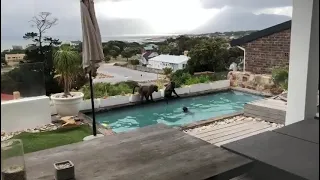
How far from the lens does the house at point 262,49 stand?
21.6 ft

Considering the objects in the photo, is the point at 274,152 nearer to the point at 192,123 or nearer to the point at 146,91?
the point at 192,123

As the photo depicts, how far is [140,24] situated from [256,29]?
2.53m

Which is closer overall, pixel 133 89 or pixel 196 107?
pixel 196 107

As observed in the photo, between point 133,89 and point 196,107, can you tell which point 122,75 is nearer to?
point 133,89

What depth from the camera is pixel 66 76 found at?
5746 mm

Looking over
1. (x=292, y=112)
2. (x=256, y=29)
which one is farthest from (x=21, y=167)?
(x=256, y=29)

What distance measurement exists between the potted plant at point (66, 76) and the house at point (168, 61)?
7.10 feet

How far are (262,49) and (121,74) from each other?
328 cm

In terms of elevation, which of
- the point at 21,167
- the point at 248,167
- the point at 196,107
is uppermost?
the point at 21,167

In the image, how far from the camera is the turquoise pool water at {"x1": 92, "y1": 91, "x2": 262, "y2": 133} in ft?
19.0

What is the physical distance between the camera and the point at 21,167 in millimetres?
1702

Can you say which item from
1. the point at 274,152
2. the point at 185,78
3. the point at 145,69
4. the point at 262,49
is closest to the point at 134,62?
the point at 145,69

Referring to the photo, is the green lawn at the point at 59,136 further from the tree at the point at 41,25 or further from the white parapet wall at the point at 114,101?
the tree at the point at 41,25

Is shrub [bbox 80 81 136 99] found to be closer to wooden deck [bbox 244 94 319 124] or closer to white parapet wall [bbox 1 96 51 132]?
white parapet wall [bbox 1 96 51 132]
